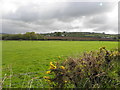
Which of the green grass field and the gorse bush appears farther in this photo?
the green grass field

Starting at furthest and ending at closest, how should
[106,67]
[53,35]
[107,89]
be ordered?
1. [53,35]
2. [106,67]
3. [107,89]

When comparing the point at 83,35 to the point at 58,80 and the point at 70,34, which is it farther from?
the point at 58,80

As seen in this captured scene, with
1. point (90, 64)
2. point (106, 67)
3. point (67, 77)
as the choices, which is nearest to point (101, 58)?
point (106, 67)

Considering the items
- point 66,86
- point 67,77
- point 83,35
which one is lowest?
point 66,86

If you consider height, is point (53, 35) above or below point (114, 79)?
above

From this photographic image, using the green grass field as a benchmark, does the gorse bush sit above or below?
Answer: above

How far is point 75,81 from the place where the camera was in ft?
6.06

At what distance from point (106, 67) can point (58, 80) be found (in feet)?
5.00

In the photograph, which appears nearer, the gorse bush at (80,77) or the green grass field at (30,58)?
the gorse bush at (80,77)

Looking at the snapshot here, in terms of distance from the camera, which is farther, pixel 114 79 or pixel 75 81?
pixel 114 79

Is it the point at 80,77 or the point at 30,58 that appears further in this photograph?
the point at 30,58

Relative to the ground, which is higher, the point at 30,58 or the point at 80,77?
the point at 80,77

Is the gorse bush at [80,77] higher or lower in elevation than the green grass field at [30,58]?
higher

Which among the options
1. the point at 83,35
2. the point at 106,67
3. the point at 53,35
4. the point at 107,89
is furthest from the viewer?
the point at 53,35
